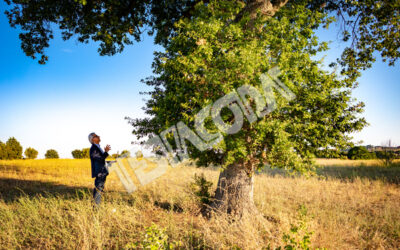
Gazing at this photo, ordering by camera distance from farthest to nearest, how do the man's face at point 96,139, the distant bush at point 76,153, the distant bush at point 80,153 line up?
the distant bush at point 76,153 → the distant bush at point 80,153 → the man's face at point 96,139

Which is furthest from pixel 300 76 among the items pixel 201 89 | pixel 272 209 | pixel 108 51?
pixel 108 51

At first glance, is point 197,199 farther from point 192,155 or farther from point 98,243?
point 98,243

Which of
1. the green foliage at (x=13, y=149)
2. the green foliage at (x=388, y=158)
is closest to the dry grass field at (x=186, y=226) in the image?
the green foliage at (x=388, y=158)

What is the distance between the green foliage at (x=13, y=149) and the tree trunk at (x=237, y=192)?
52917 millimetres

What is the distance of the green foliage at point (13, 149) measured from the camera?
139 ft

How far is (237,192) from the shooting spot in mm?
6035

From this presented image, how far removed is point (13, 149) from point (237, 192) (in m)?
53.9

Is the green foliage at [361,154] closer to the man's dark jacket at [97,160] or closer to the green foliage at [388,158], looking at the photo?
the green foliage at [388,158]

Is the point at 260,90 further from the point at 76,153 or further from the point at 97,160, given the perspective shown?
the point at 76,153

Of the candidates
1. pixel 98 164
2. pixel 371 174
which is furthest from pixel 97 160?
pixel 371 174

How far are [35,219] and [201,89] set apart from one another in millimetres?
5366

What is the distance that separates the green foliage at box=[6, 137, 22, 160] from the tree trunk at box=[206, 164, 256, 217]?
52917mm

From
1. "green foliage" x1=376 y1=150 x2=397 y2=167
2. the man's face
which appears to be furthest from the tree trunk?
"green foliage" x1=376 y1=150 x2=397 y2=167

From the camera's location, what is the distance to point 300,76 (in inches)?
184
